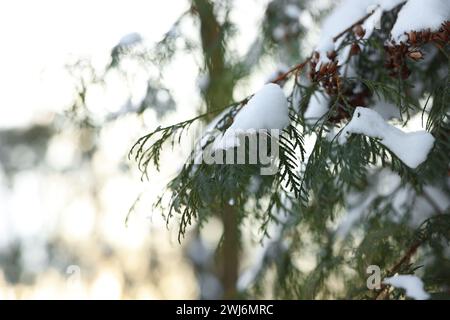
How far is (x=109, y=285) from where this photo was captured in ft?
25.2

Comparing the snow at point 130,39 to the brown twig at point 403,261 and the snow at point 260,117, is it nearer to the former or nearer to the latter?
the snow at point 260,117

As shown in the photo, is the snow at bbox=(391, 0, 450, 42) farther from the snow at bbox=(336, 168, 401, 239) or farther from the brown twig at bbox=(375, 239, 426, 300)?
the snow at bbox=(336, 168, 401, 239)

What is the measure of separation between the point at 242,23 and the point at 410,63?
89cm

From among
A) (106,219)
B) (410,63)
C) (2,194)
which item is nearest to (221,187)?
(410,63)

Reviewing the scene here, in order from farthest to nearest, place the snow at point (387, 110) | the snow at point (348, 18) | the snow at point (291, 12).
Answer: the snow at point (291, 12) → the snow at point (387, 110) → the snow at point (348, 18)

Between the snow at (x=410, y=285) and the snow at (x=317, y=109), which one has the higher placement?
the snow at (x=317, y=109)

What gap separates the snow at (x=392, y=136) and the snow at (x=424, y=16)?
0.27 meters

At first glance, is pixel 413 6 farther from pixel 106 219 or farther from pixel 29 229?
pixel 29 229

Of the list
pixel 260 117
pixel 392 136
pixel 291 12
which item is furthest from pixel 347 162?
pixel 291 12

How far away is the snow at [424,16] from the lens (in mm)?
1667

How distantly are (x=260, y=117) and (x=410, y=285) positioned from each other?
0.90 metres

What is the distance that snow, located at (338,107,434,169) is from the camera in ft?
5.43

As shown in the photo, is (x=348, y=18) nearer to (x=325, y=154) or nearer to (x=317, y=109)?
(x=317, y=109)

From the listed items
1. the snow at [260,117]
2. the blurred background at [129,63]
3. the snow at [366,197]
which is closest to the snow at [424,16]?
the snow at [260,117]
